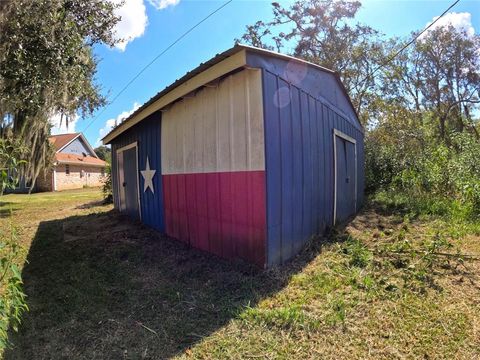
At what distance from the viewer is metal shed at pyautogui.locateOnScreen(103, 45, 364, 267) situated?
360 centimetres

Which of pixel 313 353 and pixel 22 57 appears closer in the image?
pixel 313 353

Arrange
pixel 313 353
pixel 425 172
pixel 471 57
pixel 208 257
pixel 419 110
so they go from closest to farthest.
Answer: pixel 313 353, pixel 208 257, pixel 425 172, pixel 471 57, pixel 419 110

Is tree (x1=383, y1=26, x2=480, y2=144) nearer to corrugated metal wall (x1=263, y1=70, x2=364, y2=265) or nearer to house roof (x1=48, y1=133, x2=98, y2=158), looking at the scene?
corrugated metal wall (x1=263, y1=70, x2=364, y2=265)

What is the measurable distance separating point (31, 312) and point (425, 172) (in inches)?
331

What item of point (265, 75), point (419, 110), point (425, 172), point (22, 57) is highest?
point (419, 110)

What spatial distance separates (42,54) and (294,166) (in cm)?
515

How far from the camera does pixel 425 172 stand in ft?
25.9

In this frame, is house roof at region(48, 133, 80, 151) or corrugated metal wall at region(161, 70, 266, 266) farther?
house roof at region(48, 133, 80, 151)

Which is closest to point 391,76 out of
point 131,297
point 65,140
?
point 131,297

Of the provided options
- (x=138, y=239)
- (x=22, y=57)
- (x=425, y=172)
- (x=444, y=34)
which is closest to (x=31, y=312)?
(x=138, y=239)

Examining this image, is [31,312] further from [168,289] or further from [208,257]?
[208,257]

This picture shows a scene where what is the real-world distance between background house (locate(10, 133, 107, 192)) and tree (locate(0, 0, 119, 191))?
573 inches

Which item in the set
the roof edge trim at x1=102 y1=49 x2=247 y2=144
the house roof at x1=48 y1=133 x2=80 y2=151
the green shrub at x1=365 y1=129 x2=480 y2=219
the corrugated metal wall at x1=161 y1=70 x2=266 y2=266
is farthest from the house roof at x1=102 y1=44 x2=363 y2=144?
the house roof at x1=48 y1=133 x2=80 y2=151

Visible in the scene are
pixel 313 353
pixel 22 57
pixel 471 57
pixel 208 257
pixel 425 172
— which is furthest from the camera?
pixel 471 57
